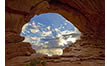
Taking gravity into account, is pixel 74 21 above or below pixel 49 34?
above

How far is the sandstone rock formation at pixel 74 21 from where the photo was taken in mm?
4904

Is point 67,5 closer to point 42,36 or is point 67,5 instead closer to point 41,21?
point 42,36

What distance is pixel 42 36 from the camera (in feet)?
106

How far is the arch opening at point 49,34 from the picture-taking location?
28173 mm

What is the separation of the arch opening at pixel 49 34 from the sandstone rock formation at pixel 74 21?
18.7 meters

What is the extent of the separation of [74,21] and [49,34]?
2349cm

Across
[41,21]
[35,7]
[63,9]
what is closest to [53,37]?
[41,21]

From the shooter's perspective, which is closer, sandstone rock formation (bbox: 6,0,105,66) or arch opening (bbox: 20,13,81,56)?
sandstone rock formation (bbox: 6,0,105,66)

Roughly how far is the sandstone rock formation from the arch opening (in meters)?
18.7

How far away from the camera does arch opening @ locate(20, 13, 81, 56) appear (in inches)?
1109

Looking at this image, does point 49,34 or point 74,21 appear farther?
point 49,34

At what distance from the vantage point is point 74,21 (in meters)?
9.73

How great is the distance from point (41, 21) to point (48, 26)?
13.5 feet

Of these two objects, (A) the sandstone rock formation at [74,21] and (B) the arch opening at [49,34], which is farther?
(B) the arch opening at [49,34]
